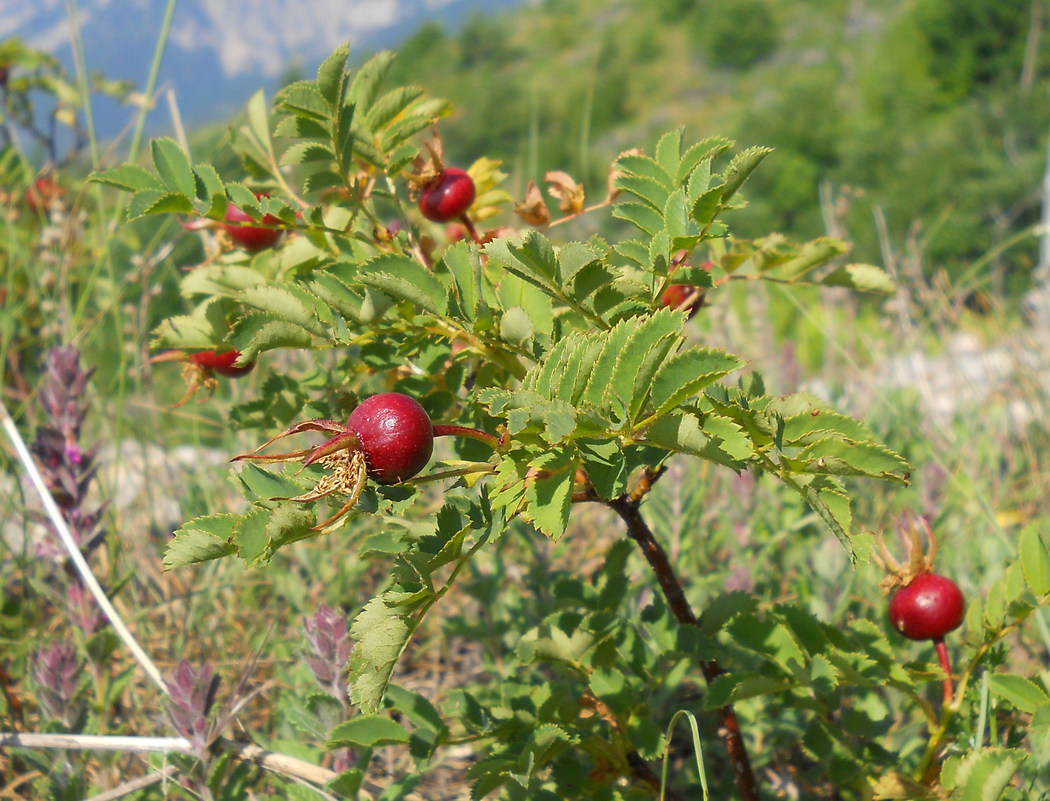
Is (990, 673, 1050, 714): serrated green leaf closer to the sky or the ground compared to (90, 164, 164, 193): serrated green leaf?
closer to the ground

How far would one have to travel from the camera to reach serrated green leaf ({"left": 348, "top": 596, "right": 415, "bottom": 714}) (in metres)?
0.54

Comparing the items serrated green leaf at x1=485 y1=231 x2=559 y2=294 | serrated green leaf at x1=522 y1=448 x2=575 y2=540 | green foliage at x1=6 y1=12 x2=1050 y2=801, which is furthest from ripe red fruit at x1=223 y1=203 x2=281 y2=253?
serrated green leaf at x1=522 y1=448 x2=575 y2=540

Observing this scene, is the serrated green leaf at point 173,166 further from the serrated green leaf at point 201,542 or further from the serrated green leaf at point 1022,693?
the serrated green leaf at point 1022,693

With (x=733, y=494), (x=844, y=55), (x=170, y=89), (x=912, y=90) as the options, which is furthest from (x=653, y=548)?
(x=844, y=55)

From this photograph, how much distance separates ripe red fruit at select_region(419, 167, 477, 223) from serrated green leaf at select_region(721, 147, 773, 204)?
1.00 ft

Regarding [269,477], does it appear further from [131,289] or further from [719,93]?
[719,93]

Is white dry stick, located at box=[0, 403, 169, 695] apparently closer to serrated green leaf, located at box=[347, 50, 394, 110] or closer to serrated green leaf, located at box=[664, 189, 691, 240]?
serrated green leaf, located at box=[347, 50, 394, 110]

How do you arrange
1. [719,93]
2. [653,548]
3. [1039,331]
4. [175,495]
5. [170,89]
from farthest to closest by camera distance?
[719,93]
[1039,331]
[175,495]
[170,89]
[653,548]

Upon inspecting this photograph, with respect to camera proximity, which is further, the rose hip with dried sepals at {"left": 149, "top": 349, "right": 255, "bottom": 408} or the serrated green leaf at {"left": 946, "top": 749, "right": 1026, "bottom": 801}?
the rose hip with dried sepals at {"left": 149, "top": 349, "right": 255, "bottom": 408}

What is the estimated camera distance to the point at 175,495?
68.5 inches

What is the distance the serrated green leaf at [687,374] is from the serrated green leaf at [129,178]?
0.48 metres

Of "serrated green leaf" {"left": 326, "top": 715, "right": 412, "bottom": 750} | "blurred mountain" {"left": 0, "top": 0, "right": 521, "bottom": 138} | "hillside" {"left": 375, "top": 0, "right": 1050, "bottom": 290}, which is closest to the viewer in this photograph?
"serrated green leaf" {"left": 326, "top": 715, "right": 412, "bottom": 750}

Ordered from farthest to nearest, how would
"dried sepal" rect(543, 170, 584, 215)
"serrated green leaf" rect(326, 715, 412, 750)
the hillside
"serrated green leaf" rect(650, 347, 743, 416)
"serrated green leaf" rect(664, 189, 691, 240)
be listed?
the hillside → "dried sepal" rect(543, 170, 584, 215) → "serrated green leaf" rect(326, 715, 412, 750) → "serrated green leaf" rect(664, 189, 691, 240) → "serrated green leaf" rect(650, 347, 743, 416)

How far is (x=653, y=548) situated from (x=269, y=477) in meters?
0.35
